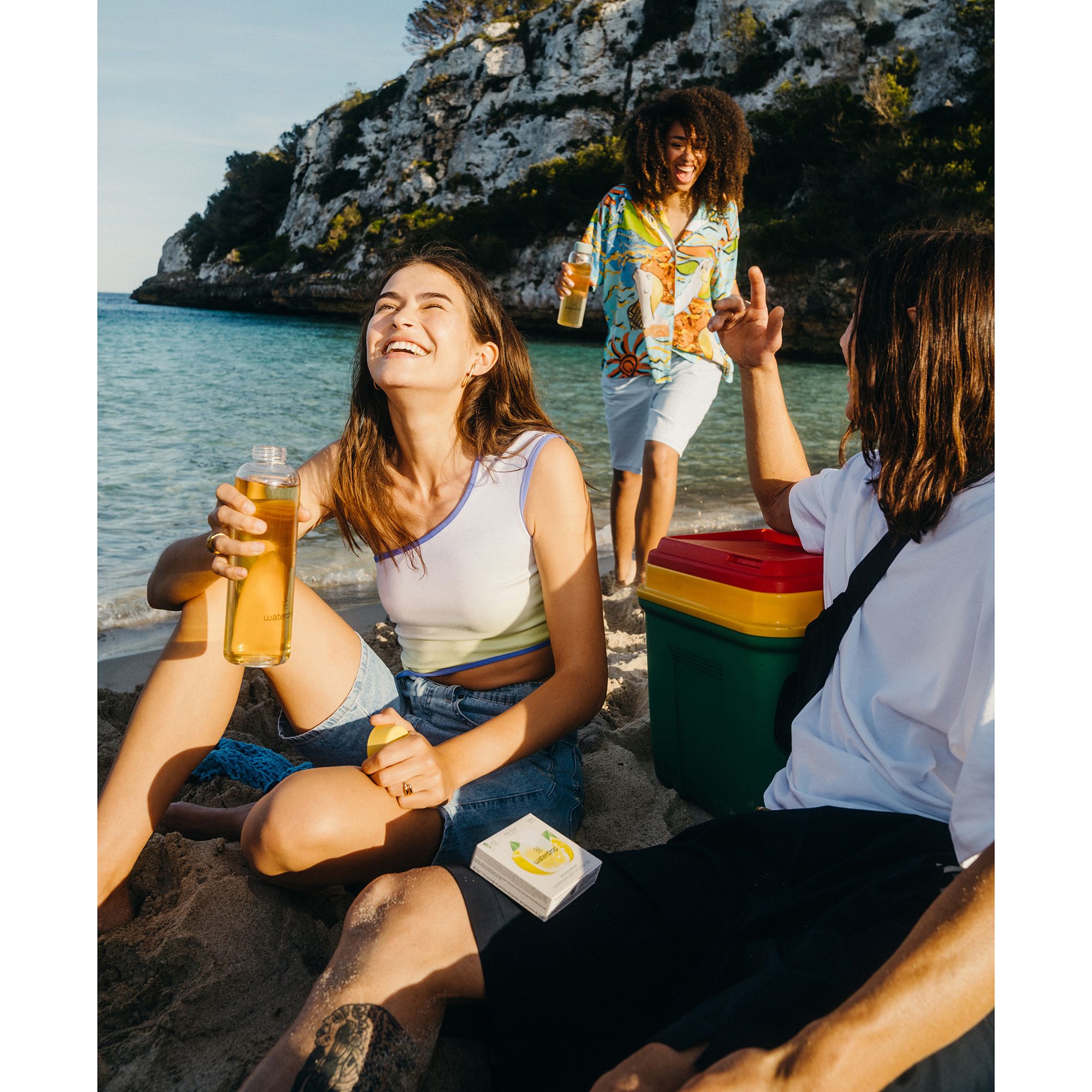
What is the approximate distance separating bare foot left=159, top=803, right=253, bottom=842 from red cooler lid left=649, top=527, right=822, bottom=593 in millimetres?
1196

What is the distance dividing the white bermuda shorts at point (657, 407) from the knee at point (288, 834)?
266cm

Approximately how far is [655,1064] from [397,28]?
4878cm

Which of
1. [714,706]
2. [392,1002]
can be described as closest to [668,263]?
[714,706]

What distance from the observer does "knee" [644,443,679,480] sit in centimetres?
398

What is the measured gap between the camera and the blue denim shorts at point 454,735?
1789 millimetres

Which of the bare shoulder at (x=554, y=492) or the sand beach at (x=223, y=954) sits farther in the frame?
the bare shoulder at (x=554, y=492)

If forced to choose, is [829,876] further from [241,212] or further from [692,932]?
[241,212]

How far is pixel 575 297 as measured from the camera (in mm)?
3725

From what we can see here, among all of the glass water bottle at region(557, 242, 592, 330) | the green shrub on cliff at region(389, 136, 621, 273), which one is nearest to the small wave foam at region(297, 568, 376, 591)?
the glass water bottle at region(557, 242, 592, 330)

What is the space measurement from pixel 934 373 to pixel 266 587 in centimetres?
121

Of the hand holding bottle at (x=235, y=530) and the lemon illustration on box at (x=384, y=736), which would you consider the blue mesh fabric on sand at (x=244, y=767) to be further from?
the hand holding bottle at (x=235, y=530)

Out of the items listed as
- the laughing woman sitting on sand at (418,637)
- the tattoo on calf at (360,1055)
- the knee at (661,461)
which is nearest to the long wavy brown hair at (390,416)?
the laughing woman sitting on sand at (418,637)

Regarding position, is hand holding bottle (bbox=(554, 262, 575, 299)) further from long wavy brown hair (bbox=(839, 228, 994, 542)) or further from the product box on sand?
the product box on sand
